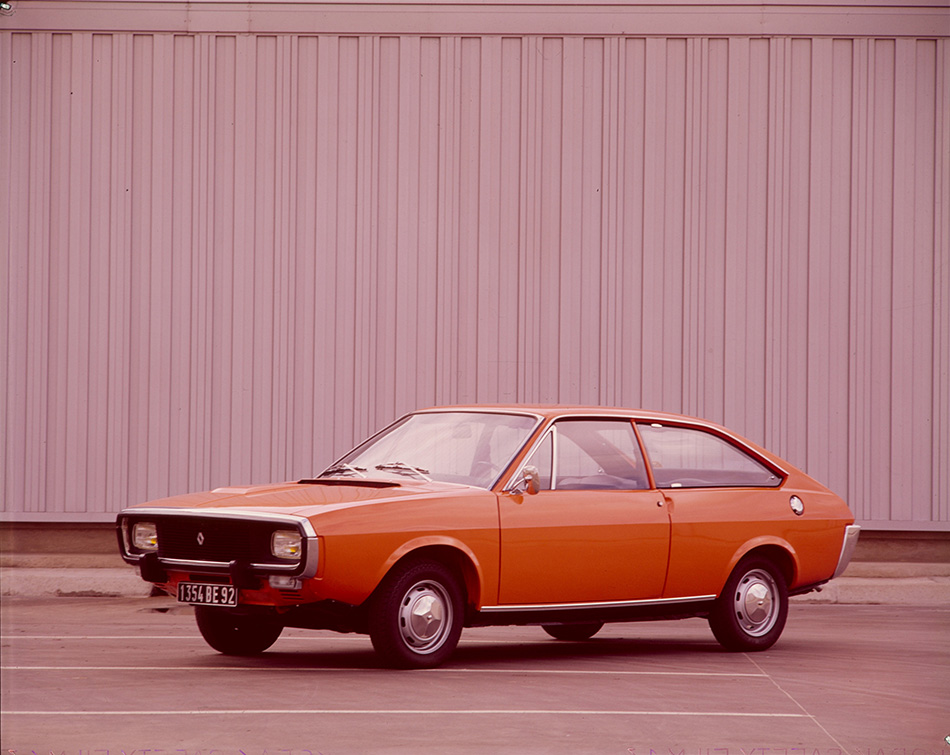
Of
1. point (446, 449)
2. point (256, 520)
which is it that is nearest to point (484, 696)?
point (256, 520)

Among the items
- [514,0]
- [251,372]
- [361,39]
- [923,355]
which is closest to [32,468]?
[251,372]

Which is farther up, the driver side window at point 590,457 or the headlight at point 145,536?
the driver side window at point 590,457

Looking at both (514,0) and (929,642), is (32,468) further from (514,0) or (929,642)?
(929,642)

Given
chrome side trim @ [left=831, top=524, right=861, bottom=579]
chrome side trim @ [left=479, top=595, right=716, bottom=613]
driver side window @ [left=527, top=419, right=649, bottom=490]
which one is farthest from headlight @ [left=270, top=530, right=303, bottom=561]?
chrome side trim @ [left=831, top=524, right=861, bottom=579]

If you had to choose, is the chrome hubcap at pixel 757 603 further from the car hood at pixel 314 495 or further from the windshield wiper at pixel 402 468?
the windshield wiper at pixel 402 468

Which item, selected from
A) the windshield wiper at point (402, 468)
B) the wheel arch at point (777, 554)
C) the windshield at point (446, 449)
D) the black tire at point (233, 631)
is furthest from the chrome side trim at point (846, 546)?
the black tire at point (233, 631)

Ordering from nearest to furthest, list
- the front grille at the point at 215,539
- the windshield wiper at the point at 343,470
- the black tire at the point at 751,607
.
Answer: the front grille at the point at 215,539 < the windshield wiper at the point at 343,470 < the black tire at the point at 751,607

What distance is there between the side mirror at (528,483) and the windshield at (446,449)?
5.5 inches

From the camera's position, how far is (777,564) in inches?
375

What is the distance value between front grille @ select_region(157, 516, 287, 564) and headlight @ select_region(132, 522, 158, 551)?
11 cm

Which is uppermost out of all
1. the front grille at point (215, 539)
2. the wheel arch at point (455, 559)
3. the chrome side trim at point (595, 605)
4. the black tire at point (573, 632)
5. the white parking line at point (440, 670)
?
the front grille at point (215, 539)

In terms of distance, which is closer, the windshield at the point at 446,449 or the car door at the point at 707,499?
the windshield at the point at 446,449

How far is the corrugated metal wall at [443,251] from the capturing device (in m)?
14.5

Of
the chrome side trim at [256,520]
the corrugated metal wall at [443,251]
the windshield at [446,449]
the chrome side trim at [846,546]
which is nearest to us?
the chrome side trim at [256,520]
